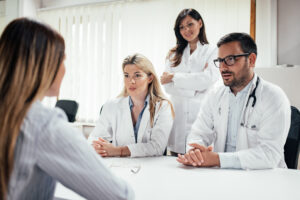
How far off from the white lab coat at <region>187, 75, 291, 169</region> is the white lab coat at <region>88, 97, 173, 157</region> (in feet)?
0.66

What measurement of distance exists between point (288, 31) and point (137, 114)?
226 cm

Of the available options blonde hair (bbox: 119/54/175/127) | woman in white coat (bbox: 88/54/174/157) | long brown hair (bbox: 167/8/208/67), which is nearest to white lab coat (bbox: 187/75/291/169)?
woman in white coat (bbox: 88/54/174/157)

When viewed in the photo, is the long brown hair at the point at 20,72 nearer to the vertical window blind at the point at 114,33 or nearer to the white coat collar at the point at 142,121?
the white coat collar at the point at 142,121

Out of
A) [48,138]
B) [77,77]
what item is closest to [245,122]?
[48,138]

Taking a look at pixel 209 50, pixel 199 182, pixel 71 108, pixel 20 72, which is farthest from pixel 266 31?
pixel 20 72

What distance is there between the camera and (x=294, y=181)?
110 cm

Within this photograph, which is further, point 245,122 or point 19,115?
point 245,122

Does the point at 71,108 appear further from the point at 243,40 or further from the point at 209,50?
the point at 243,40

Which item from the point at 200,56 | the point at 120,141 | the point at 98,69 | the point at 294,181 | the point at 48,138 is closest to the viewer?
the point at 48,138

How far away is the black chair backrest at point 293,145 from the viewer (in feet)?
4.84

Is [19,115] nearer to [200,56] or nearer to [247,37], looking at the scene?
[247,37]

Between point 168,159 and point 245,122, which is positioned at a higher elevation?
point 245,122

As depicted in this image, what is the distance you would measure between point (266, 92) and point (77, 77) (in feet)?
10.8

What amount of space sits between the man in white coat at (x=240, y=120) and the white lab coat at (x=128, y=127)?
20 cm
